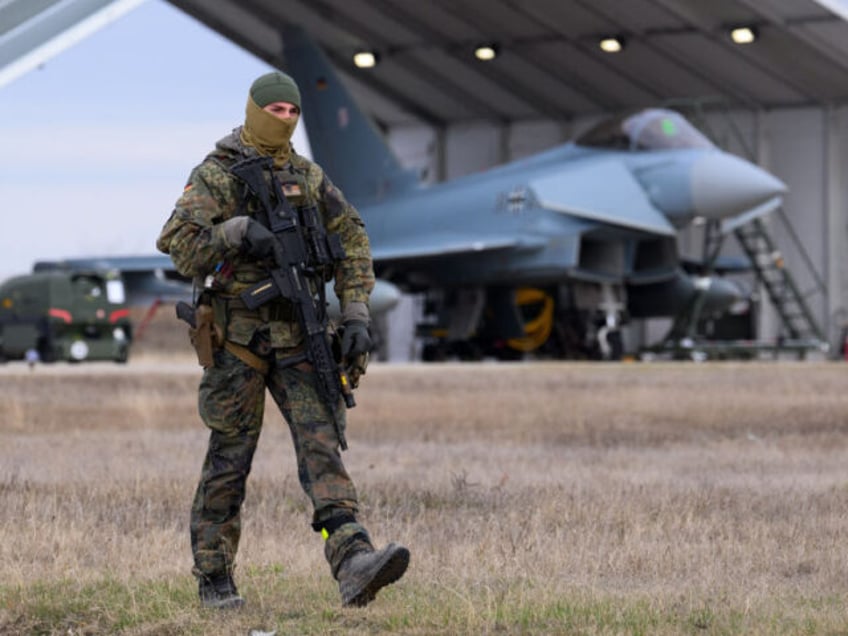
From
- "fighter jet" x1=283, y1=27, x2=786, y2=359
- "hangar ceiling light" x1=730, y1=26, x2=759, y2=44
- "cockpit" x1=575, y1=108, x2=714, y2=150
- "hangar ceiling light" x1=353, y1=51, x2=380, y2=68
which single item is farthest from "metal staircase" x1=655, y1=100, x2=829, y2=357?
"hangar ceiling light" x1=353, y1=51, x2=380, y2=68

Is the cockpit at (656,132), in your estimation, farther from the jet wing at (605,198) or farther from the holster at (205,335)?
the holster at (205,335)

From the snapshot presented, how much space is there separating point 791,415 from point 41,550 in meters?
10.3

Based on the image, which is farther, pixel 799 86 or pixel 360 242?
pixel 799 86

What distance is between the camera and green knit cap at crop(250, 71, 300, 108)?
601 cm

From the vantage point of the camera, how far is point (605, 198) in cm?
3011

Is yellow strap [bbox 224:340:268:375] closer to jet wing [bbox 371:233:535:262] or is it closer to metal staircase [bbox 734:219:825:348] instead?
jet wing [bbox 371:233:535:262]

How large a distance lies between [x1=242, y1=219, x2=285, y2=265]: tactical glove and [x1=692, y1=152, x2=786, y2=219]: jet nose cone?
24.4 m

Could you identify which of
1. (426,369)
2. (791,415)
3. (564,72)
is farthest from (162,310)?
(791,415)

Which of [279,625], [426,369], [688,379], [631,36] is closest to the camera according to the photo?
[279,625]

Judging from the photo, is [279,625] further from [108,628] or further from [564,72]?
[564,72]

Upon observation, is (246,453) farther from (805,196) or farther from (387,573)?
(805,196)

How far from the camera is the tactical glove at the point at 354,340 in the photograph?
585 centimetres

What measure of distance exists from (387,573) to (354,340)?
0.86 meters

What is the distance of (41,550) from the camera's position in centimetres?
705
